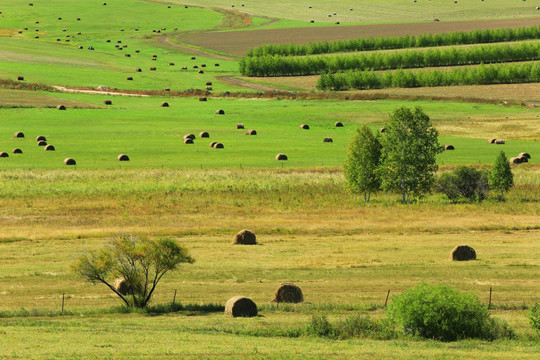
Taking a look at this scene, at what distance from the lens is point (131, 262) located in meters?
42.6

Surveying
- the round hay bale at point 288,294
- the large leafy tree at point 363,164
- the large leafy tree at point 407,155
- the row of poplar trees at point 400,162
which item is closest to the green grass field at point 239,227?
the round hay bale at point 288,294

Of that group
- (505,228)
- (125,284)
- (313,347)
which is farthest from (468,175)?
(313,347)

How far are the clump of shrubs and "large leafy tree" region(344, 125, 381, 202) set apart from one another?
19.6 feet

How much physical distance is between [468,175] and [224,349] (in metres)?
49.4

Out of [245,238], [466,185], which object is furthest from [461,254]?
[466,185]

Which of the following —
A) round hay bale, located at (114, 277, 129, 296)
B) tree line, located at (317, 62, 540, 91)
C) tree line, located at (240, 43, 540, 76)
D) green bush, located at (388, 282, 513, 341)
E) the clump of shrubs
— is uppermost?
tree line, located at (240, 43, 540, 76)

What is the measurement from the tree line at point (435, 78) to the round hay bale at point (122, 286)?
120755 mm

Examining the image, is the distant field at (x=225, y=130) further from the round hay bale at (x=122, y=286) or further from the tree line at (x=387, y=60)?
the round hay bale at (x=122, y=286)

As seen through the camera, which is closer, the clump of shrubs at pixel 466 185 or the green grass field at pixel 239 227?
the green grass field at pixel 239 227

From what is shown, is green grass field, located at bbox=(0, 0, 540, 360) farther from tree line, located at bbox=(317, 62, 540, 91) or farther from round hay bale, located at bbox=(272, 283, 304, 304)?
tree line, located at bbox=(317, 62, 540, 91)

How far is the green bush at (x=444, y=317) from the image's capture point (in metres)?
33.4

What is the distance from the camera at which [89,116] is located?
120 m

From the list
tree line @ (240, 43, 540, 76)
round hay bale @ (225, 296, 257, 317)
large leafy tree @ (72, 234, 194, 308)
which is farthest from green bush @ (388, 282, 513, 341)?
tree line @ (240, 43, 540, 76)

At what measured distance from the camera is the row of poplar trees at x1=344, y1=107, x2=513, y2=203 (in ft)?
247
